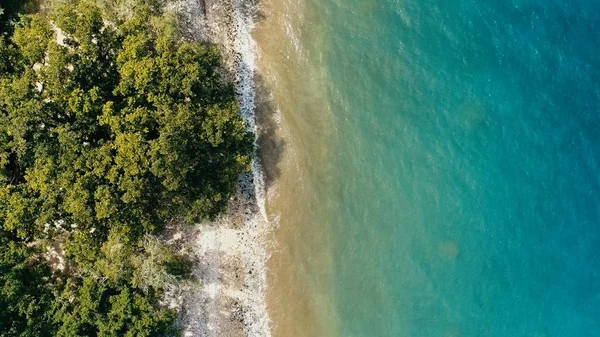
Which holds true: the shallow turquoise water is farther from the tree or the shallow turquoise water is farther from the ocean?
the tree

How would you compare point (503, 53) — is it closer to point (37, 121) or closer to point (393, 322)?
point (393, 322)

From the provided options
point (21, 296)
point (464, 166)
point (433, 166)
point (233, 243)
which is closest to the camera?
point (21, 296)

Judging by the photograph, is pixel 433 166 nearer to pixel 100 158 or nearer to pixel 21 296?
pixel 100 158

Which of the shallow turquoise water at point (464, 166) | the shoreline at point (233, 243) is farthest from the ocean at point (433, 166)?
the shoreline at point (233, 243)

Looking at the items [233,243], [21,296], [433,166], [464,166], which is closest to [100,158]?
[21,296]

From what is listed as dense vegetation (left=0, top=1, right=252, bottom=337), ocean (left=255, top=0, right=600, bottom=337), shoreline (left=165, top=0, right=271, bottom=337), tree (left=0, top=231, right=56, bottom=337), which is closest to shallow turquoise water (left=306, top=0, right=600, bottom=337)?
ocean (left=255, top=0, right=600, bottom=337)

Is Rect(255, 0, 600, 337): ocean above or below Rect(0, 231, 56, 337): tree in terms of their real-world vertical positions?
above

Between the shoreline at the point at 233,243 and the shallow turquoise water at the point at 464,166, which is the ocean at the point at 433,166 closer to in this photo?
the shallow turquoise water at the point at 464,166
